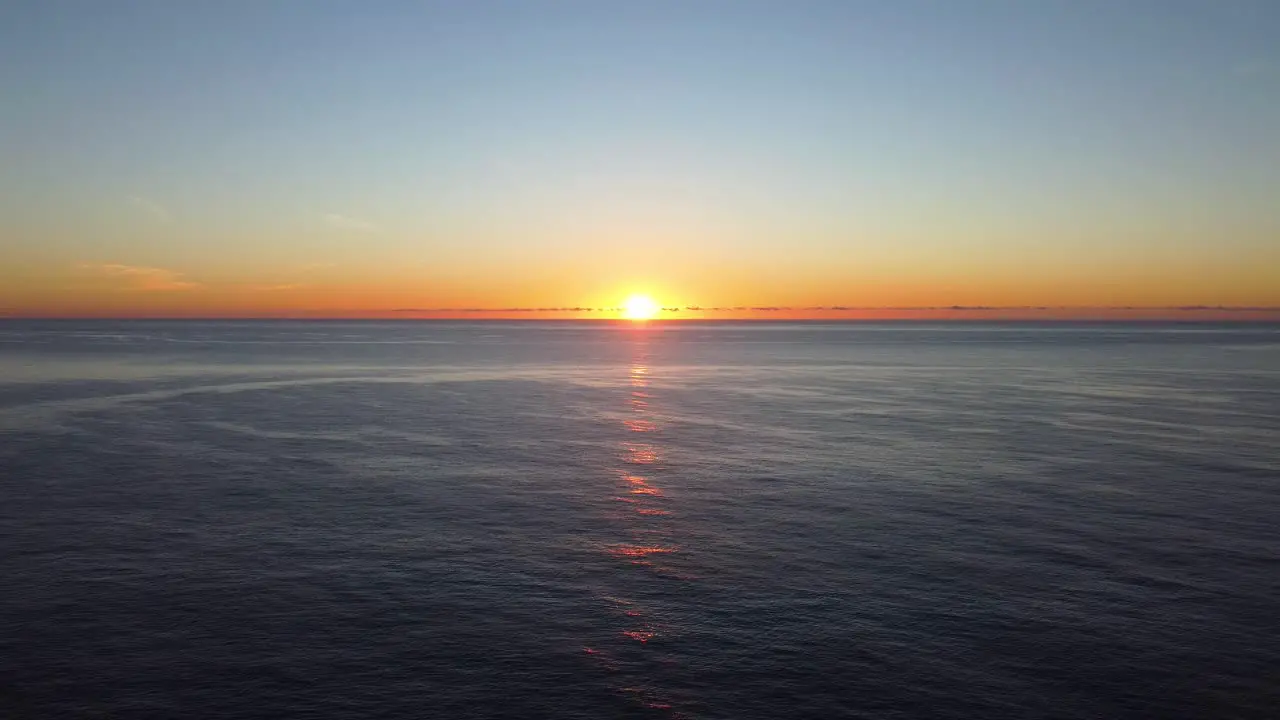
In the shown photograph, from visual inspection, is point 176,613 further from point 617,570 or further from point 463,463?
point 463,463

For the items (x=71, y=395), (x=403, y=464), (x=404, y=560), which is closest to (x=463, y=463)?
(x=403, y=464)

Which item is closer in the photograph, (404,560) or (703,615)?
(703,615)

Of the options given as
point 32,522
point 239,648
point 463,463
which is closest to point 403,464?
point 463,463

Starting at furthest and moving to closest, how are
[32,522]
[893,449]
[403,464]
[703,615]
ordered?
[893,449]
[403,464]
[32,522]
[703,615]

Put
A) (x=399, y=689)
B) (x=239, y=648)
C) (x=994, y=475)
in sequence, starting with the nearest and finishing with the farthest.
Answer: (x=399, y=689) → (x=239, y=648) → (x=994, y=475)

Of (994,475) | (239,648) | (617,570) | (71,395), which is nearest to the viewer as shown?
(239,648)

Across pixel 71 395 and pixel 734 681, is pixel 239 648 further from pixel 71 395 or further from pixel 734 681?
pixel 71 395
